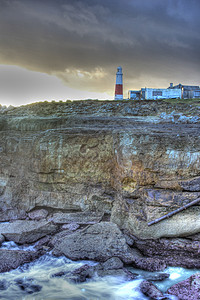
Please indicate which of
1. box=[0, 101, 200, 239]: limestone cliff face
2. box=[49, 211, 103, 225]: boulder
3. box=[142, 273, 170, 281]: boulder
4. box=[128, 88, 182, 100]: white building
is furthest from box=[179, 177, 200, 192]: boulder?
box=[128, 88, 182, 100]: white building

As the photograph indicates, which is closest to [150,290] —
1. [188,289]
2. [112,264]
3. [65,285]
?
[188,289]

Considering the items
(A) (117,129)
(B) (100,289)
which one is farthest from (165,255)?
(A) (117,129)

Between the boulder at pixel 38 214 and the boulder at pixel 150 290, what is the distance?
570 centimetres

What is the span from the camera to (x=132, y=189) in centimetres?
1004

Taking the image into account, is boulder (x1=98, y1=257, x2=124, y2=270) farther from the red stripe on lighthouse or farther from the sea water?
the red stripe on lighthouse

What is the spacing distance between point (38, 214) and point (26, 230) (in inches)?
62.1

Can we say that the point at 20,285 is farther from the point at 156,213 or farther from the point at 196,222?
the point at 196,222

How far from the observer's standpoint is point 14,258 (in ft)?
28.7

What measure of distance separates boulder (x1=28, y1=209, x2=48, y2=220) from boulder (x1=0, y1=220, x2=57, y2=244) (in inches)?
28.9

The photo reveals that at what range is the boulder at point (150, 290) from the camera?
699 centimetres

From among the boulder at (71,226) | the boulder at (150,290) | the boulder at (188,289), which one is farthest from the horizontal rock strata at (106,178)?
the boulder at (188,289)

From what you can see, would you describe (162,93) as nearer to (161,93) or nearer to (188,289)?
(161,93)

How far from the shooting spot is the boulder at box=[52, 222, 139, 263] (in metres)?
8.53

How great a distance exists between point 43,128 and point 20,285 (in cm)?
778
